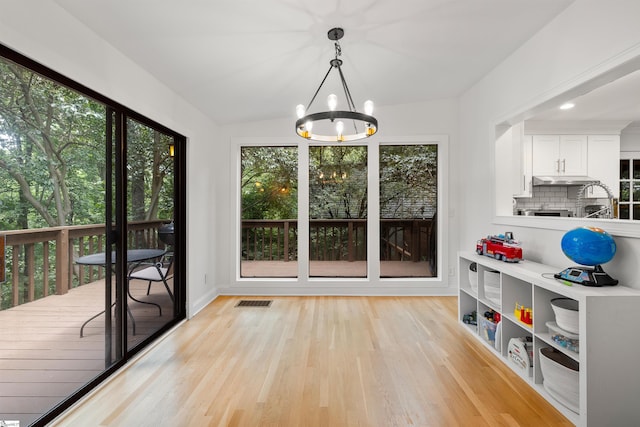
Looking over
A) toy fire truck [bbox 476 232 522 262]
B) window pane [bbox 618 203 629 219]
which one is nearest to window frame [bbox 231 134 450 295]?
toy fire truck [bbox 476 232 522 262]

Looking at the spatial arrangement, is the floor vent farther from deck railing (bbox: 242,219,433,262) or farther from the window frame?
deck railing (bbox: 242,219,433,262)

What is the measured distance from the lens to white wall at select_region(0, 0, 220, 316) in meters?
1.62

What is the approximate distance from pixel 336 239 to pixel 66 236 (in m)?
3.25

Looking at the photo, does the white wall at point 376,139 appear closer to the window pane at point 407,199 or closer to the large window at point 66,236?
the window pane at point 407,199

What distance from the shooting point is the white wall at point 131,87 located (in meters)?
1.62

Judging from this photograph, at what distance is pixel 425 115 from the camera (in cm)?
434

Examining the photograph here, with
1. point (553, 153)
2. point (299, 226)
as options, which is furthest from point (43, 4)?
point (553, 153)

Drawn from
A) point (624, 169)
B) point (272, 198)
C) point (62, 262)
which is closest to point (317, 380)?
point (62, 262)

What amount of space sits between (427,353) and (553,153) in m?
3.82

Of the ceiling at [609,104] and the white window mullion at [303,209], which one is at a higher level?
the ceiling at [609,104]

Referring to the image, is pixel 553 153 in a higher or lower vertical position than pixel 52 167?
higher

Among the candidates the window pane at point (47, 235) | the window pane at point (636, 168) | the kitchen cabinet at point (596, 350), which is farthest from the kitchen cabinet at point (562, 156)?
the window pane at point (47, 235)

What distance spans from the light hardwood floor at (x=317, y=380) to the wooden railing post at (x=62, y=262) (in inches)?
30.3

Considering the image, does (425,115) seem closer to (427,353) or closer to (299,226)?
(299,226)
